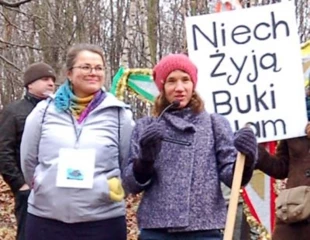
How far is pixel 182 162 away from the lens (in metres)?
3.77

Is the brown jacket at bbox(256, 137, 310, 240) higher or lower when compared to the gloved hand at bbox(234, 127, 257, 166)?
lower

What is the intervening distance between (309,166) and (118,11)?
1856 cm

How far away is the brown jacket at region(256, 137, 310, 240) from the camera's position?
4602mm

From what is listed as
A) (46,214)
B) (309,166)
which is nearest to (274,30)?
(309,166)

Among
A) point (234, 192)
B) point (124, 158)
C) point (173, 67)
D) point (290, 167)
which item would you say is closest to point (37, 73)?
point (124, 158)

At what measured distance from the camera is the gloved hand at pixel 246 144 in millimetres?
3686

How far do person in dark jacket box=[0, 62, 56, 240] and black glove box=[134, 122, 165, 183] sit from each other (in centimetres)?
222

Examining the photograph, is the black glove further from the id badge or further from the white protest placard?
the white protest placard

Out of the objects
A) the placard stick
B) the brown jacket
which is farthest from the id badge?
the brown jacket

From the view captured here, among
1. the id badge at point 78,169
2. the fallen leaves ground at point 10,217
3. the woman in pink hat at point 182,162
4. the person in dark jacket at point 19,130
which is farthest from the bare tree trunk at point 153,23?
the woman in pink hat at point 182,162

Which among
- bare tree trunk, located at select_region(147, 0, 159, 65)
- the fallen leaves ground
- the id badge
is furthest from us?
bare tree trunk, located at select_region(147, 0, 159, 65)

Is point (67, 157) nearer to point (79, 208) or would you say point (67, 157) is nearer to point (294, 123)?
point (79, 208)

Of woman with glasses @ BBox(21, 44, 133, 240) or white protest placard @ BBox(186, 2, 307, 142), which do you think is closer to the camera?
woman with glasses @ BBox(21, 44, 133, 240)

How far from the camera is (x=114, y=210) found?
162 inches
